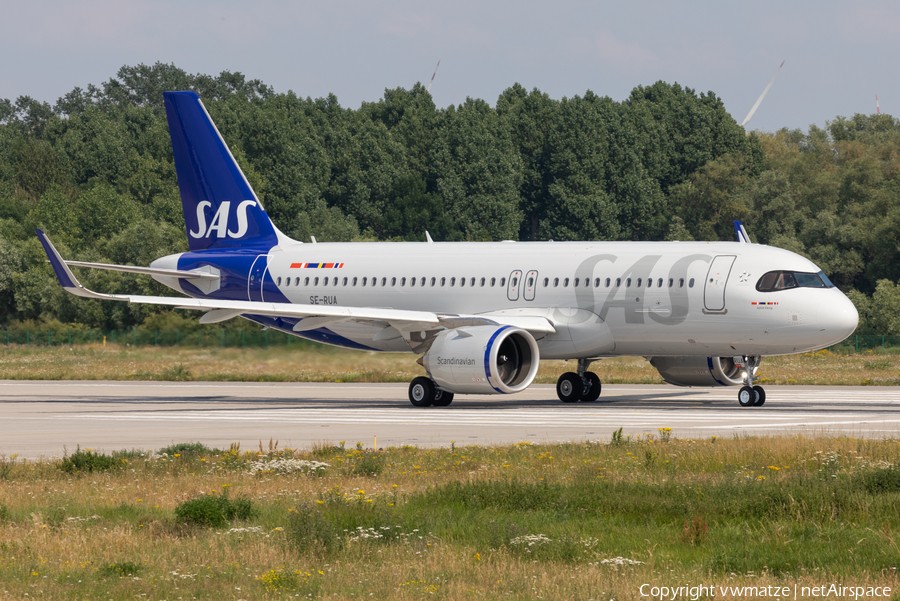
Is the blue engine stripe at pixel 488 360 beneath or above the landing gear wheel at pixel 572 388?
above

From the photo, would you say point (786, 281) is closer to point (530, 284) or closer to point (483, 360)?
point (530, 284)

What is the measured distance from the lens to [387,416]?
2875 cm

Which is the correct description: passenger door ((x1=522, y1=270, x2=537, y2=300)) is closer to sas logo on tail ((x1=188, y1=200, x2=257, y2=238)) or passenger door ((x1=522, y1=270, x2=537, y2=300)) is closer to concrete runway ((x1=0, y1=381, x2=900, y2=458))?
concrete runway ((x1=0, y1=381, x2=900, y2=458))

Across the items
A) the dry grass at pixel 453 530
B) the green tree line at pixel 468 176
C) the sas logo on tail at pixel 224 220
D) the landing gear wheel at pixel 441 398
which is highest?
the green tree line at pixel 468 176

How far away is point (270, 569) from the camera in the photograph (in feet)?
34.3

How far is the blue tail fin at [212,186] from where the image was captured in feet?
128

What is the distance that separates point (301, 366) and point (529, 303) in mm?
9025

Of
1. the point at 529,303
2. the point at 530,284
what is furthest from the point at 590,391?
the point at 530,284

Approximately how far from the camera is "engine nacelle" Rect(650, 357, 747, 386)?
33.6 meters

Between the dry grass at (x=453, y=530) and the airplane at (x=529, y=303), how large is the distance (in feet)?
39.8

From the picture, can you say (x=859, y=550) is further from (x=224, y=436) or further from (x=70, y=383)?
(x=70, y=383)

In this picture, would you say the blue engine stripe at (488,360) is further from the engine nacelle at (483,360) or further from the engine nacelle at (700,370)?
the engine nacelle at (700,370)

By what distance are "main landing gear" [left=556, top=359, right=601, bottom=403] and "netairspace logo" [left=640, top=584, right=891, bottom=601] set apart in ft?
79.0

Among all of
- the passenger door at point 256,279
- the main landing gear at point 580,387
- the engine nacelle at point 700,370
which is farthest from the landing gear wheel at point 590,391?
the passenger door at point 256,279
